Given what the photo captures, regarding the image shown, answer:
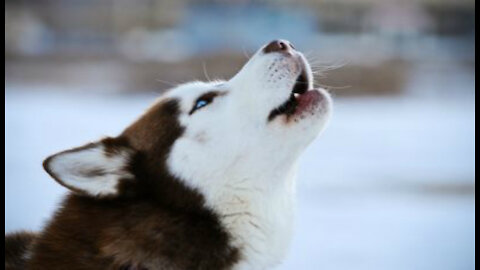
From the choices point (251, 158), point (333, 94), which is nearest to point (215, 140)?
point (251, 158)

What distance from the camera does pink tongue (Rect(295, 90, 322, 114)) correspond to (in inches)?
142

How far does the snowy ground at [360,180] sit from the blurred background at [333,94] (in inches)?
0.9

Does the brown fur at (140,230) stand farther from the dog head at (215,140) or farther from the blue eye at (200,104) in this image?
the blue eye at (200,104)

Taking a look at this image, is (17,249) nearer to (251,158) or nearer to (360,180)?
(251,158)

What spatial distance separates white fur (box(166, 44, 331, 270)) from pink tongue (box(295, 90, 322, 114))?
31mm

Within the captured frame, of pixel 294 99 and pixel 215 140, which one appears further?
pixel 294 99

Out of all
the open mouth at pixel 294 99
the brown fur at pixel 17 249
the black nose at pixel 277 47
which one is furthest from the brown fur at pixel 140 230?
the black nose at pixel 277 47

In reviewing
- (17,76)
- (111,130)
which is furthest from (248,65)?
(17,76)

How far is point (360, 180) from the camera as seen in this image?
9.74 meters

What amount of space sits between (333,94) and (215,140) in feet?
35.3

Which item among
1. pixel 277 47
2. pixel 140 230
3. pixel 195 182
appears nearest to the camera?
pixel 140 230

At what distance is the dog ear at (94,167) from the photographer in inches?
133

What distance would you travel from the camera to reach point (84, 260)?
132 inches

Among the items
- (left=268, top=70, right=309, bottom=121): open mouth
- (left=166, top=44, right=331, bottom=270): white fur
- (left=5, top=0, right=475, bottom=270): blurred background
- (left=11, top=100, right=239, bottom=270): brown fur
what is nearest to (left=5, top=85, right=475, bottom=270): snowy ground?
(left=5, top=0, right=475, bottom=270): blurred background
